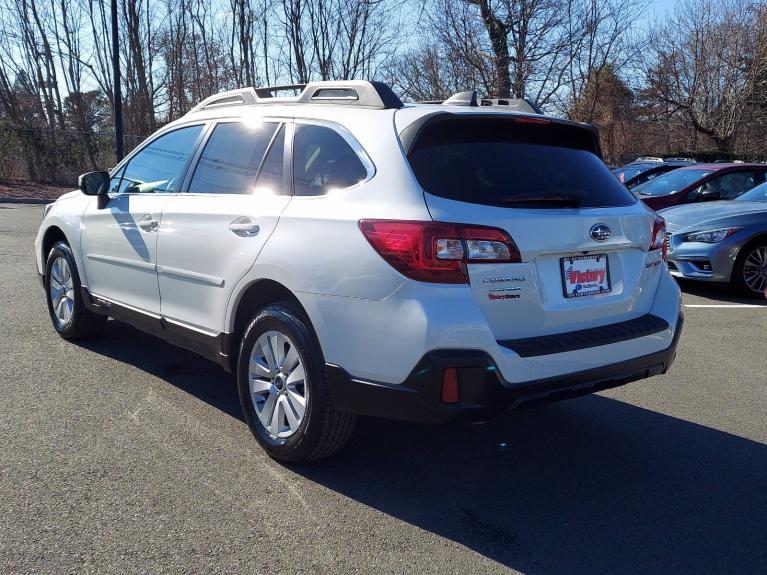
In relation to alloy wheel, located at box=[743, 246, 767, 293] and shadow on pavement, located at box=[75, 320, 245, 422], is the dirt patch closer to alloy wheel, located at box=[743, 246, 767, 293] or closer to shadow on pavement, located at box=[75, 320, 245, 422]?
shadow on pavement, located at box=[75, 320, 245, 422]

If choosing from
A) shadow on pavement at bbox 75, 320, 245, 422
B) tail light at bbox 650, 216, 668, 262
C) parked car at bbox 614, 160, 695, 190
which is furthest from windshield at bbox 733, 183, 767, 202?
shadow on pavement at bbox 75, 320, 245, 422

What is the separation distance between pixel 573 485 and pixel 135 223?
10.2ft

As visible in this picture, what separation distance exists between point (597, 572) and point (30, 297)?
6.39 metres

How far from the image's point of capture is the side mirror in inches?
200

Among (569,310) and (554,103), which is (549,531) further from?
(554,103)

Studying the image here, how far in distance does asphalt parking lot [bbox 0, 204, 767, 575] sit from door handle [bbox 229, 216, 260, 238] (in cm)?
111

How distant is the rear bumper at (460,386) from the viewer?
9.55 ft

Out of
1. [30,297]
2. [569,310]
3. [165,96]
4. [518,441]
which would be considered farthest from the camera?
[165,96]

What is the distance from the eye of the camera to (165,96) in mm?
28375

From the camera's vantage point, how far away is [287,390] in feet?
11.5

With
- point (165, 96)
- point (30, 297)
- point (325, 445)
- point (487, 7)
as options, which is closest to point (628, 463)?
point (325, 445)

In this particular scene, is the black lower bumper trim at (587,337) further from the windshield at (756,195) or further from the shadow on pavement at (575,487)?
the windshield at (756,195)

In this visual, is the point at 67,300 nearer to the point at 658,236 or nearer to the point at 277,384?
the point at 277,384

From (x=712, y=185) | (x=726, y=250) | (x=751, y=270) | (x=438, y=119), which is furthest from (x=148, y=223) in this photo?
(x=712, y=185)
